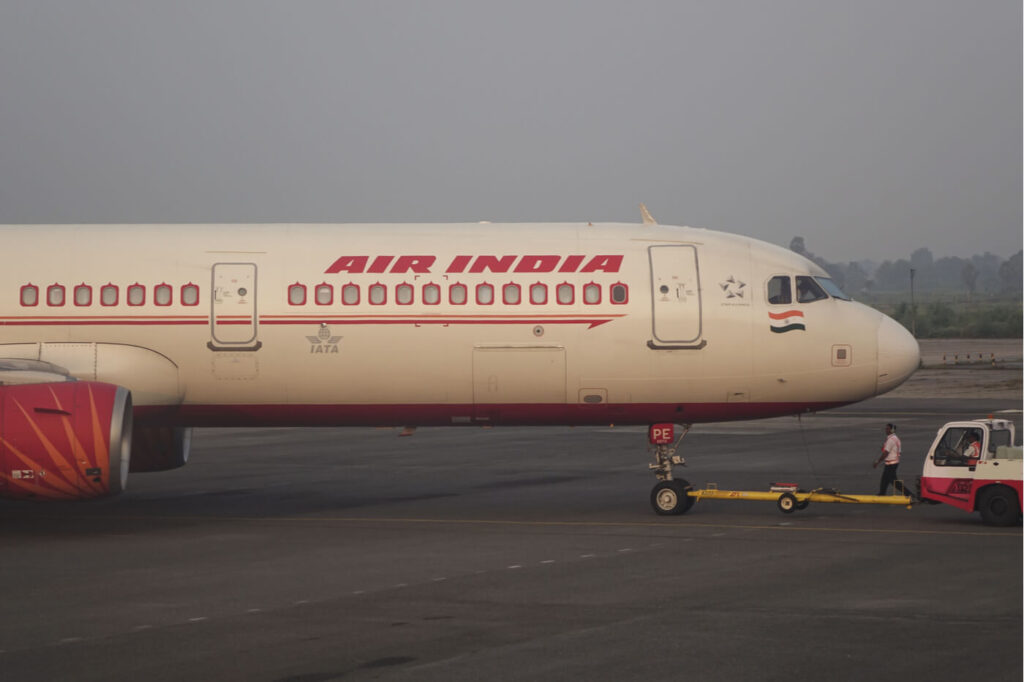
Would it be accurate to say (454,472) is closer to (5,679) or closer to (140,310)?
(140,310)

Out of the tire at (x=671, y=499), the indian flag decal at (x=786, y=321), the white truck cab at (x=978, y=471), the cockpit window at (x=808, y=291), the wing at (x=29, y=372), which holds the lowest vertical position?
the tire at (x=671, y=499)

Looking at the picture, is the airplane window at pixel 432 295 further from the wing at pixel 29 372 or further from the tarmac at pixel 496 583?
the wing at pixel 29 372

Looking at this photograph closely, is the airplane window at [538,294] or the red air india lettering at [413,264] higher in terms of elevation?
the red air india lettering at [413,264]

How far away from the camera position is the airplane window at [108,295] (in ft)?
83.5

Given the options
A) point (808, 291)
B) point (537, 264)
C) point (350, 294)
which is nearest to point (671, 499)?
point (808, 291)

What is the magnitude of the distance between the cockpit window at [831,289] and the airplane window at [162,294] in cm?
1270

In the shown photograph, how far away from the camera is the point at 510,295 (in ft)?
83.6

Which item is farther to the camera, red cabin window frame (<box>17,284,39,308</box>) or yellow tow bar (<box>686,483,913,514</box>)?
red cabin window frame (<box>17,284,39,308</box>)

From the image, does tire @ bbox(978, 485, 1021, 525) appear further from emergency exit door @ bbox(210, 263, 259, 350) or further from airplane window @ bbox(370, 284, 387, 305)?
emergency exit door @ bbox(210, 263, 259, 350)

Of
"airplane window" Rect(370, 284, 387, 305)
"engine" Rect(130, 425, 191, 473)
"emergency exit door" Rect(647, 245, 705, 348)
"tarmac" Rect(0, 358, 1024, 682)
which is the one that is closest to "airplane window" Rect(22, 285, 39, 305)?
"engine" Rect(130, 425, 191, 473)

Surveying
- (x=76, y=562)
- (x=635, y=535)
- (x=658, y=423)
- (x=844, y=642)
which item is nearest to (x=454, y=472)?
(x=658, y=423)

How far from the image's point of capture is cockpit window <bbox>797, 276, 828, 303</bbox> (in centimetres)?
2589

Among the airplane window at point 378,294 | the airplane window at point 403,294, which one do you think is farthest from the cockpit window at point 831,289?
the airplane window at point 378,294

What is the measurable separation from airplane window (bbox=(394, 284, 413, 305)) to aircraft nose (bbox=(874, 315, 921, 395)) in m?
9.11
